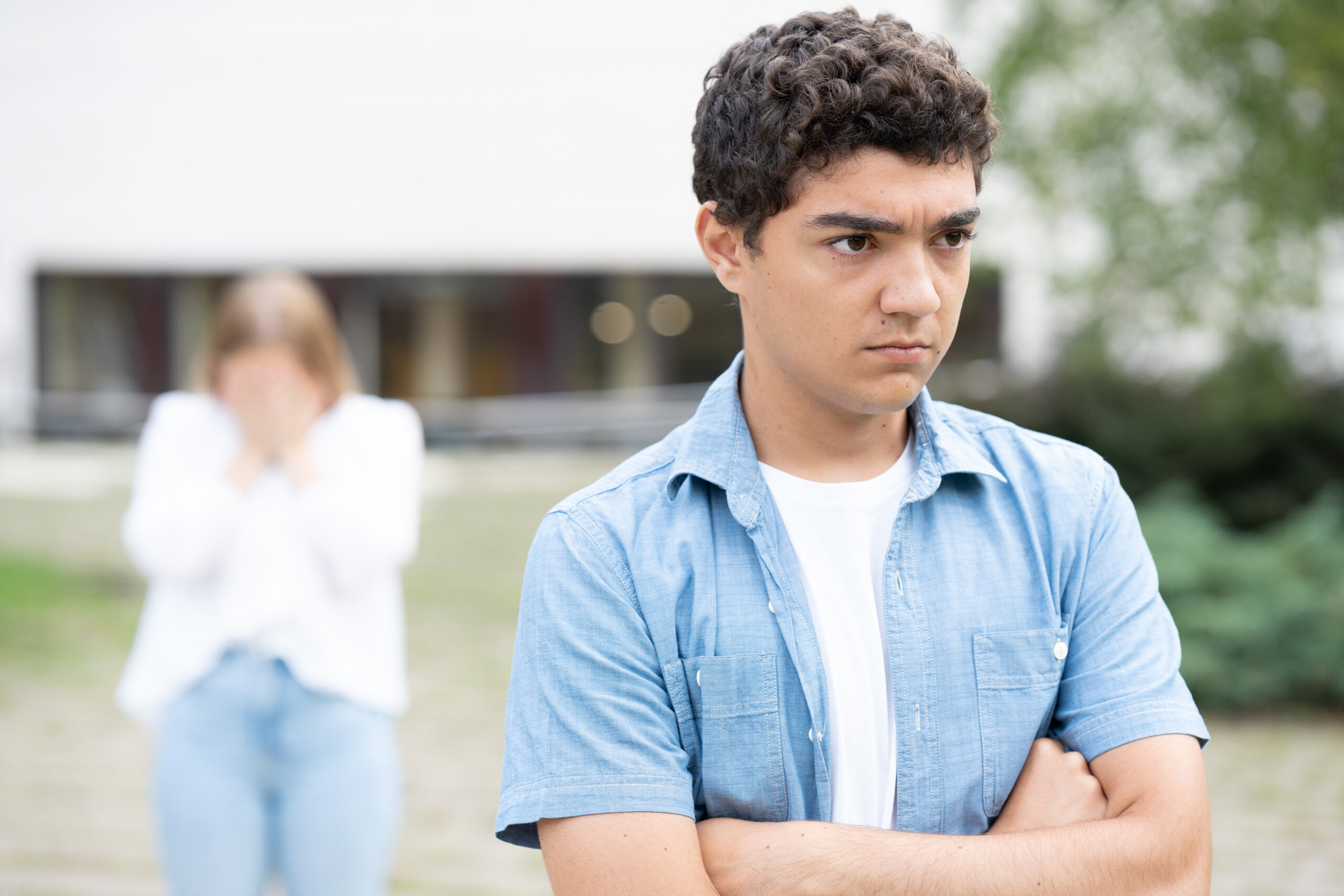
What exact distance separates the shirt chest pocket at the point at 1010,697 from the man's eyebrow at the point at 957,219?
0.66m

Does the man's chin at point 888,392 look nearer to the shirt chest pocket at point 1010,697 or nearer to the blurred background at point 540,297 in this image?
the shirt chest pocket at point 1010,697

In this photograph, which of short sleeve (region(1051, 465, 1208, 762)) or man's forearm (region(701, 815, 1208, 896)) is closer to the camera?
man's forearm (region(701, 815, 1208, 896))

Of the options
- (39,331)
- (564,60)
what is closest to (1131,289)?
(564,60)

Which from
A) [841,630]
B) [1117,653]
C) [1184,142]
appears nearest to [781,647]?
[841,630]

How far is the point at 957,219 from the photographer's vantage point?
6.30 ft

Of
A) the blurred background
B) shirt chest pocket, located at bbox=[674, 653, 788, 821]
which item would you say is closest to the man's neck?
shirt chest pocket, located at bbox=[674, 653, 788, 821]

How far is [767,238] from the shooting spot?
6.46 feet

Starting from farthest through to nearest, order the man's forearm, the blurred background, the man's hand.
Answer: the blurred background → the man's hand → the man's forearm

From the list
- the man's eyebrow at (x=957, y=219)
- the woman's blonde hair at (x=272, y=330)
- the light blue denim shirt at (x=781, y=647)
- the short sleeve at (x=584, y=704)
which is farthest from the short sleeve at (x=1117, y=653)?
the woman's blonde hair at (x=272, y=330)

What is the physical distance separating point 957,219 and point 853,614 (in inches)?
25.8

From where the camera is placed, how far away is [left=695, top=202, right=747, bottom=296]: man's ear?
205 centimetres

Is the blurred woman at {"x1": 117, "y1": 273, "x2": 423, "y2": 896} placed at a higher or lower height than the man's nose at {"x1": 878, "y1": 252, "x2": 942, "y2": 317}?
lower

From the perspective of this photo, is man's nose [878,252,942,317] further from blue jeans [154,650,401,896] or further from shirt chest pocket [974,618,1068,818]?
blue jeans [154,650,401,896]

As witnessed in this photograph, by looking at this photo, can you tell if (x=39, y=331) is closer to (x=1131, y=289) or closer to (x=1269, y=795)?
(x=1131, y=289)
